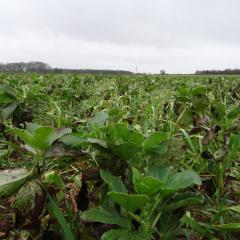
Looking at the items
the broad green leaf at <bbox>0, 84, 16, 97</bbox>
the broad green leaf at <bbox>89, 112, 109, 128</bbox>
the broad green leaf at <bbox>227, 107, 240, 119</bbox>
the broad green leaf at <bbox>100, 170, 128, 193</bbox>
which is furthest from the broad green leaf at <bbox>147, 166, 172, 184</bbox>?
the broad green leaf at <bbox>0, 84, 16, 97</bbox>

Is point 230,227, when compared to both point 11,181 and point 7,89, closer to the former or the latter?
point 11,181

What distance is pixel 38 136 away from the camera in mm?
1223

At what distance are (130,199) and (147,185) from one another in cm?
5

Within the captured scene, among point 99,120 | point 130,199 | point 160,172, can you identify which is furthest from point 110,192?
point 99,120

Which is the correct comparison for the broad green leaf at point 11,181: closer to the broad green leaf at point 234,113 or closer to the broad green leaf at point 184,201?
the broad green leaf at point 184,201

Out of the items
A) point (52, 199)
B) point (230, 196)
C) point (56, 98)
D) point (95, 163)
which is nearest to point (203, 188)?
point (230, 196)

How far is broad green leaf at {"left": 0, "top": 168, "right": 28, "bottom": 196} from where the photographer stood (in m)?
1.20

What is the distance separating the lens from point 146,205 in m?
1.19

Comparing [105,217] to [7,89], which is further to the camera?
[7,89]

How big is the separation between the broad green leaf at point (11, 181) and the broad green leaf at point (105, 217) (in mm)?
187

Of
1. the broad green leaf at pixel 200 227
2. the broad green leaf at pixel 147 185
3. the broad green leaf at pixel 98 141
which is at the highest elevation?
the broad green leaf at pixel 98 141

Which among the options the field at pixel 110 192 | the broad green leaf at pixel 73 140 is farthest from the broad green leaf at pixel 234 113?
the broad green leaf at pixel 73 140

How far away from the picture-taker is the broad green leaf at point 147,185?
1.08 m

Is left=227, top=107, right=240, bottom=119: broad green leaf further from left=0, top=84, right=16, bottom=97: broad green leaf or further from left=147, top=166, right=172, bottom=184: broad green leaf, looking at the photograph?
left=0, top=84, right=16, bottom=97: broad green leaf
